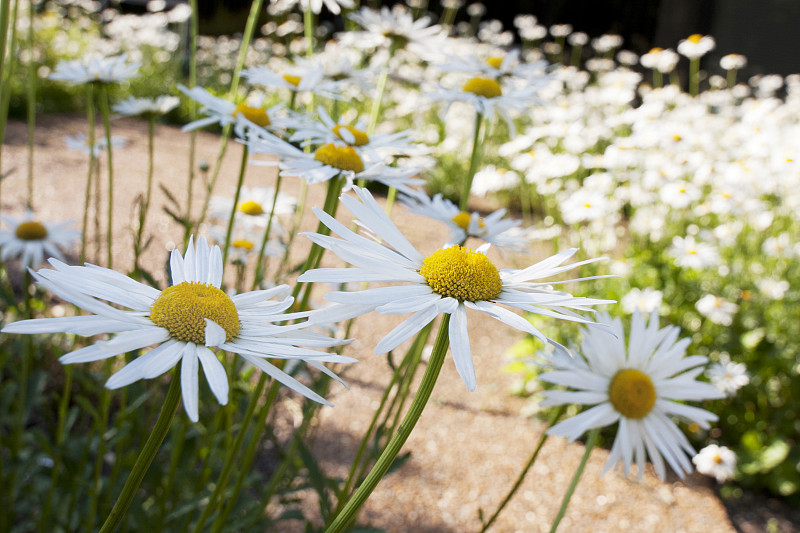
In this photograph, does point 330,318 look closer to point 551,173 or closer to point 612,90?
point 551,173

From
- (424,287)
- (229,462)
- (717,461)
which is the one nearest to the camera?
(424,287)

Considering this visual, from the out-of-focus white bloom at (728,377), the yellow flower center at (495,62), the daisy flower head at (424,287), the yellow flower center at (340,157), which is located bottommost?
the out-of-focus white bloom at (728,377)

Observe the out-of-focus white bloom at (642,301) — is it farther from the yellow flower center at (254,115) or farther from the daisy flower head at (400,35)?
the yellow flower center at (254,115)

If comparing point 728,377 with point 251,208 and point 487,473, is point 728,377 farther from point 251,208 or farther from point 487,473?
point 251,208

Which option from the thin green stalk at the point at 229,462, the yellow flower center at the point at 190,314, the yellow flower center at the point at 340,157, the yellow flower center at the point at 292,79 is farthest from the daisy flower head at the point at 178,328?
the yellow flower center at the point at 292,79

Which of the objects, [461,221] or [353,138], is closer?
[353,138]

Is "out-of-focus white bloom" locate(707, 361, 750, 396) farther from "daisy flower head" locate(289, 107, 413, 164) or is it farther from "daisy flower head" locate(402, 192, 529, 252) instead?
"daisy flower head" locate(289, 107, 413, 164)

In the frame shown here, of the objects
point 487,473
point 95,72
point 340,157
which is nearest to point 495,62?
point 340,157
